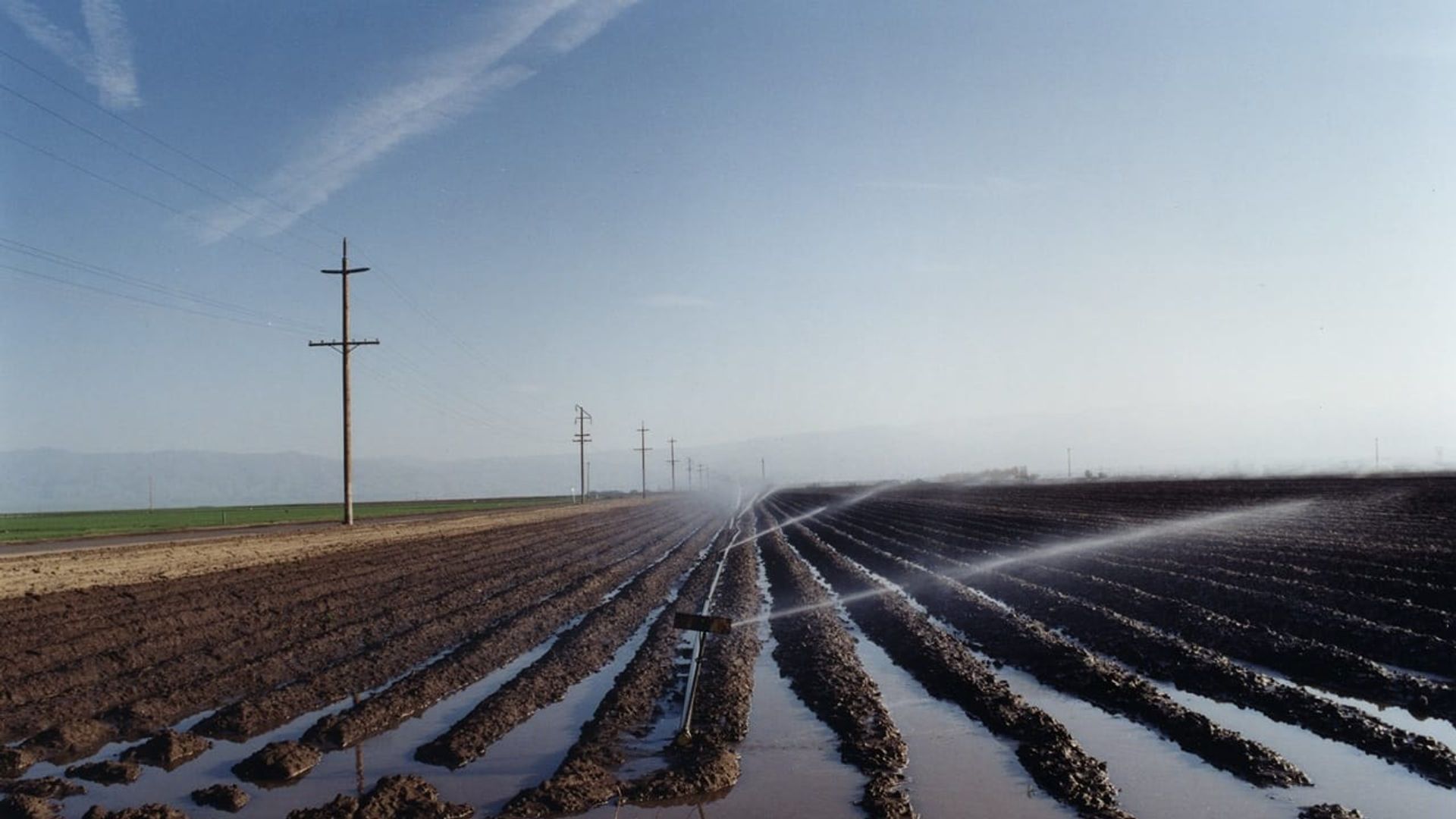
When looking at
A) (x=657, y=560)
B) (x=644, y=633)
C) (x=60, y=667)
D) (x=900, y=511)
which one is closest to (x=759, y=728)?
(x=644, y=633)

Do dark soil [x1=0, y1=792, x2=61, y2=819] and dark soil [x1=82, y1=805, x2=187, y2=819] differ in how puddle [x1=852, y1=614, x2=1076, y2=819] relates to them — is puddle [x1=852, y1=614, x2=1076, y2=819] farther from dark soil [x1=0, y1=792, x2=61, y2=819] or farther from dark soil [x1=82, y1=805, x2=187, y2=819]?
dark soil [x1=0, y1=792, x2=61, y2=819]

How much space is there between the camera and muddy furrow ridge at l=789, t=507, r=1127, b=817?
23.7 feet

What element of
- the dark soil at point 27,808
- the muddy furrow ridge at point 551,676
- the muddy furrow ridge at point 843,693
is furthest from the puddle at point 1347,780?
the dark soil at point 27,808

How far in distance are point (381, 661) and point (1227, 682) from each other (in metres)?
9.80

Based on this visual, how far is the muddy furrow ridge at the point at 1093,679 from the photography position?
7.71m

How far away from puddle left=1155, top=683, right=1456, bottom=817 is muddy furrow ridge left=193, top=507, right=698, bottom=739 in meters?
8.80

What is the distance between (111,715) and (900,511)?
47055mm

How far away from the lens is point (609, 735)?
8812 mm

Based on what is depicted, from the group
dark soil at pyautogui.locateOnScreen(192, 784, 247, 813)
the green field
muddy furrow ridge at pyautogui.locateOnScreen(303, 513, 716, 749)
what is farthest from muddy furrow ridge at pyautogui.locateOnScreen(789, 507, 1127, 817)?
the green field

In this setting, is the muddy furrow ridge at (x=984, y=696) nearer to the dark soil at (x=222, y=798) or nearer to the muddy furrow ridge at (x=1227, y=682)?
the muddy furrow ridge at (x=1227, y=682)

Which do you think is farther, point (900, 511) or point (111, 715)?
point (900, 511)

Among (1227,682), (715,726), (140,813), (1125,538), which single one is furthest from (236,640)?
(1125,538)

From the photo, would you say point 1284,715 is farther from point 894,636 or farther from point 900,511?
point 900,511

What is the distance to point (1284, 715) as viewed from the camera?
9.19 metres
